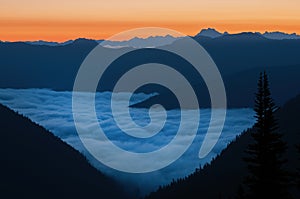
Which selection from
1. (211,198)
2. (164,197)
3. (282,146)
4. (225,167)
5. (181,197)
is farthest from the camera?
(225,167)

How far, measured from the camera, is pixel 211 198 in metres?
156

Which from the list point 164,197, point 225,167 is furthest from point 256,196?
point 225,167

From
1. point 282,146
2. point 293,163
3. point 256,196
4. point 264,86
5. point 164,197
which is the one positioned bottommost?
point 164,197

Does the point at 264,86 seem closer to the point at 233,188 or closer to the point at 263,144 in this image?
the point at 263,144

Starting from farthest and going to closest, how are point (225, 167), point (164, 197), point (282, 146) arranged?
point (225, 167) < point (164, 197) < point (282, 146)

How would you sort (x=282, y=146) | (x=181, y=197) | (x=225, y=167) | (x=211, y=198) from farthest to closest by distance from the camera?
(x=225, y=167) < (x=181, y=197) < (x=211, y=198) < (x=282, y=146)

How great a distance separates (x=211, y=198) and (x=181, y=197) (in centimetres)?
1605

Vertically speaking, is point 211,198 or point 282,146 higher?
point 282,146

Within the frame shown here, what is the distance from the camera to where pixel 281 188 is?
2456 centimetres

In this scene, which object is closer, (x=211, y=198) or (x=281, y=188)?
(x=281, y=188)

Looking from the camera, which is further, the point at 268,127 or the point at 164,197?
the point at 164,197

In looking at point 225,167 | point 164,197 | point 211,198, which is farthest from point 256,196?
point 225,167

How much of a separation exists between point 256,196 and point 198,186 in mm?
155666

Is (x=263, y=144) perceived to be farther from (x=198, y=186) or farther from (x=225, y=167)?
(x=225, y=167)
